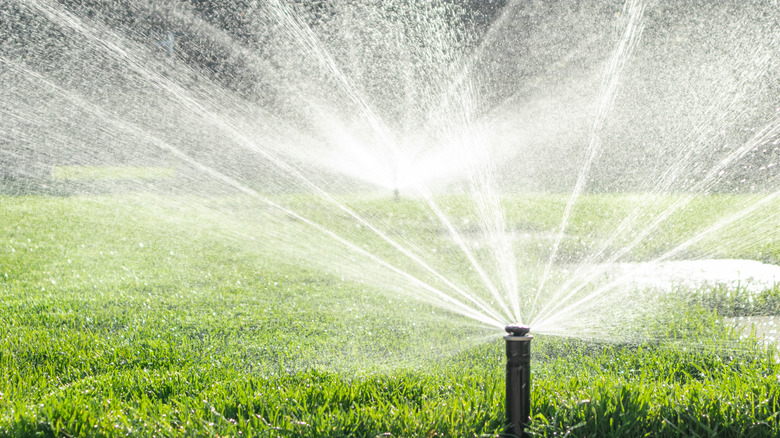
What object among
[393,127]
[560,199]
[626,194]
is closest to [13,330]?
[560,199]

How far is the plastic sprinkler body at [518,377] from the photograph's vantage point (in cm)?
194

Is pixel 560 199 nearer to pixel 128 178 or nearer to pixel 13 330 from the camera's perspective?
pixel 13 330

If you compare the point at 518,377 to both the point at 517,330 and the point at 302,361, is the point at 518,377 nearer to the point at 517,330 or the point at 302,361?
the point at 517,330

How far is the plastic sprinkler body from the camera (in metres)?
→ 1.94

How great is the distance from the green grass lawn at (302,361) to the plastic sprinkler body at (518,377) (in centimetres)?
10

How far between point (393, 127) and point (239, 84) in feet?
12.4

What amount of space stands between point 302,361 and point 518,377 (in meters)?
1.31

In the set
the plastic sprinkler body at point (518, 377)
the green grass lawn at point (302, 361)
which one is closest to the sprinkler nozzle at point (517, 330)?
the plastic sprinkler body at point (518, 377)

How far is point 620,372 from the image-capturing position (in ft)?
9.17

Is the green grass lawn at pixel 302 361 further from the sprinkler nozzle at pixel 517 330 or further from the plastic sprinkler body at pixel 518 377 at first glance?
the sprinkler nozzle at pixel 517 330

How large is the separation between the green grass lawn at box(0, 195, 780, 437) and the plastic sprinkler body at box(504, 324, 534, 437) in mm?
98

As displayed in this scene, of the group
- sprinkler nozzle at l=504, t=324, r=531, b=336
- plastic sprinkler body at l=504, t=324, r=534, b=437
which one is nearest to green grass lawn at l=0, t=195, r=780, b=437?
plastic sprinkler body at l=504, t=324, r=534, b=437

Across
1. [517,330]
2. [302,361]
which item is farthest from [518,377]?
[302,361]

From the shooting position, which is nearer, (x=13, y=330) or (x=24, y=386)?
(x=24, y=386)
